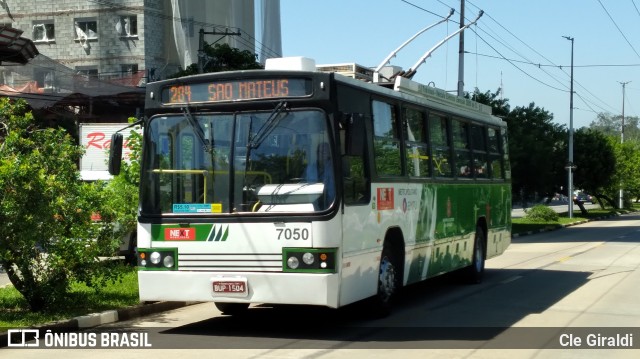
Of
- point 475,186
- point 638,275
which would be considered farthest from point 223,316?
point 638,275

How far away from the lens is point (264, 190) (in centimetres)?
1070

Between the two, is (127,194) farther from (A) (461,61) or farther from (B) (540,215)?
(B) (540,215)

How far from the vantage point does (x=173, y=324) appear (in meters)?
12.2

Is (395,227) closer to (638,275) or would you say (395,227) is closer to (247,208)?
(247,208)

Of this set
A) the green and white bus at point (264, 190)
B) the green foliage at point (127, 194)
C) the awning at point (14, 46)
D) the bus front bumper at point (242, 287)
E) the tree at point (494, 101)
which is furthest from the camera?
the tree at point (494, 101)

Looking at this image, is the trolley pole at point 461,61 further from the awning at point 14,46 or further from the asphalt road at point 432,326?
the asphalt road at point 432,326

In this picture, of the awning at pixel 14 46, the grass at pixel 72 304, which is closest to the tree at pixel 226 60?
the awning at pixel 14 46

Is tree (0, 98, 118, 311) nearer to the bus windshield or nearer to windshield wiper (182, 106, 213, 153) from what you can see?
the bus windshield

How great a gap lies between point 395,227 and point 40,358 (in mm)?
5018

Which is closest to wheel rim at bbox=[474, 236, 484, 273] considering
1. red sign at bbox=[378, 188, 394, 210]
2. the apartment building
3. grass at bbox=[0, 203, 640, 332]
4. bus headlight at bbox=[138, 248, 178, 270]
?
red sign at bbox=[378, 188, 394, 210]

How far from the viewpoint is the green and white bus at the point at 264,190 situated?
10.5m

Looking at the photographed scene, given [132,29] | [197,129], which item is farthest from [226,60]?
[132,29]

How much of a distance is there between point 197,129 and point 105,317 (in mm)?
2838

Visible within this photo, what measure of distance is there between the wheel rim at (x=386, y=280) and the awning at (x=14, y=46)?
22504mm
